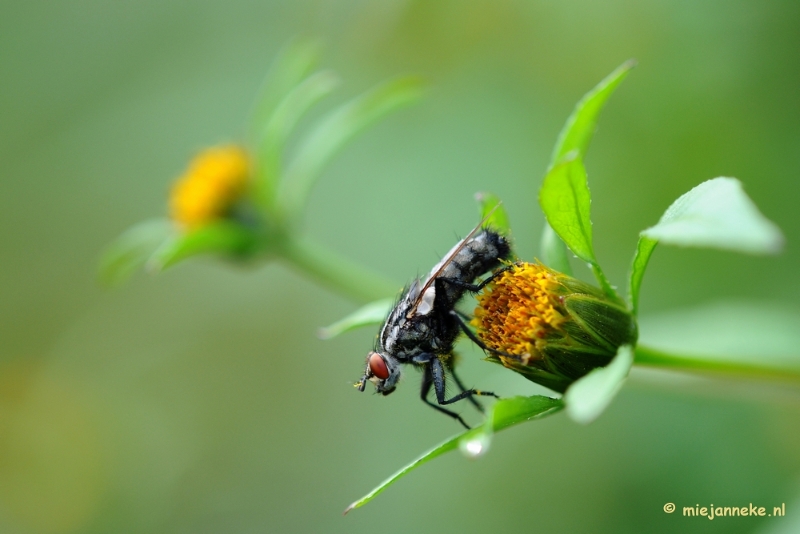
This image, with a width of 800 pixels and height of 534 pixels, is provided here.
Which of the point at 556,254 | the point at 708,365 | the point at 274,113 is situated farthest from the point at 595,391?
the point at 274,113

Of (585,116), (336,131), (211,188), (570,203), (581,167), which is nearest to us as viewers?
(581,167)

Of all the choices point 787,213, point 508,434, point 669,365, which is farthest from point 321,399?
point 669,365

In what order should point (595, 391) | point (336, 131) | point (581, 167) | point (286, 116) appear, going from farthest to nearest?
1. point (336, 131)
2. point (286, 116)
3. point (581, 167)
4. point (595, 391)

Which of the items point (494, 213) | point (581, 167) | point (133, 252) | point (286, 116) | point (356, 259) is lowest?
point (356, 259)

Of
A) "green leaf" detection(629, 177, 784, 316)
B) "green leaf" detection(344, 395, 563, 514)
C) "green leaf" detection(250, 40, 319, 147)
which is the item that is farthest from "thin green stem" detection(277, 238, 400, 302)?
"green leaf" detection(629, 177, 784, 316)

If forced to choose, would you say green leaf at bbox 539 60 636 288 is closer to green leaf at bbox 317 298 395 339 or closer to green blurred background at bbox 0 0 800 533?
green leaf at bbox 317 298 395 339

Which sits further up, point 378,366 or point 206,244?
point 206,244

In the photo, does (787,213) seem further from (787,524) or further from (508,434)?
(508,434)

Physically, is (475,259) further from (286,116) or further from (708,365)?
(286,116)

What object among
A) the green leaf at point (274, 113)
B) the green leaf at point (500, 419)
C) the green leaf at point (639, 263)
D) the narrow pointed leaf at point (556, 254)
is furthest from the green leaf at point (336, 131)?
the green leaf at point (500, 419)
